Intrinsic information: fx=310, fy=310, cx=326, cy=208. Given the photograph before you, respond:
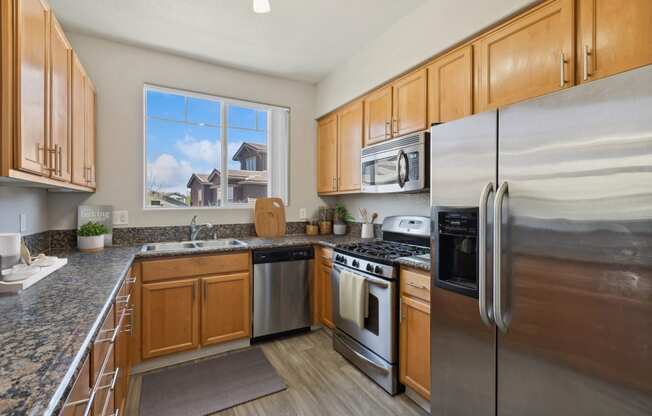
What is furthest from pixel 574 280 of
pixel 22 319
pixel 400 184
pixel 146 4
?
pixel 146 4

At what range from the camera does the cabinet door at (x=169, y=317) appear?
2318mm

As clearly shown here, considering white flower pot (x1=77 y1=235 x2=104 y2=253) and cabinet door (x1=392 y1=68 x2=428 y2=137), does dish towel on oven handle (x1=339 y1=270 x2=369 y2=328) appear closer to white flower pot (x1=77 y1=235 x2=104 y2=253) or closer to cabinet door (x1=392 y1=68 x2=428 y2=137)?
cabinet door (x1=392 y1=68 x2=428 y2=137)

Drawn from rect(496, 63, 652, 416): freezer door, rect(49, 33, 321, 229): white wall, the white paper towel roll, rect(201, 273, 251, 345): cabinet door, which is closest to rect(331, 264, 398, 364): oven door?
rect(496, 63, 652, 416): freezer door

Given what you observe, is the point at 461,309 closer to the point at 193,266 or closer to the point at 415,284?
the point at 415,284

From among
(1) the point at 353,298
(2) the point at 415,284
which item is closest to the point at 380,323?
(1) the point at 353,298

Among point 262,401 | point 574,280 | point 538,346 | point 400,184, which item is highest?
point 400,184

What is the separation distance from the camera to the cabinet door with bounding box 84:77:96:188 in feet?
7.51

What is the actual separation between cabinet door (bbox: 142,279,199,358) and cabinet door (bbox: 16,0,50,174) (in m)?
1.27

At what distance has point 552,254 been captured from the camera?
44.7 inches

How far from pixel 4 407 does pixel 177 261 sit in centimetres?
192

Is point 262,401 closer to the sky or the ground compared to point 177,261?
closer to the ground

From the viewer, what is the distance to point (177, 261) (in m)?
2.41

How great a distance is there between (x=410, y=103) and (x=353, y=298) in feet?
5.05

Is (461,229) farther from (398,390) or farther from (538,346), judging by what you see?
(398,390)
